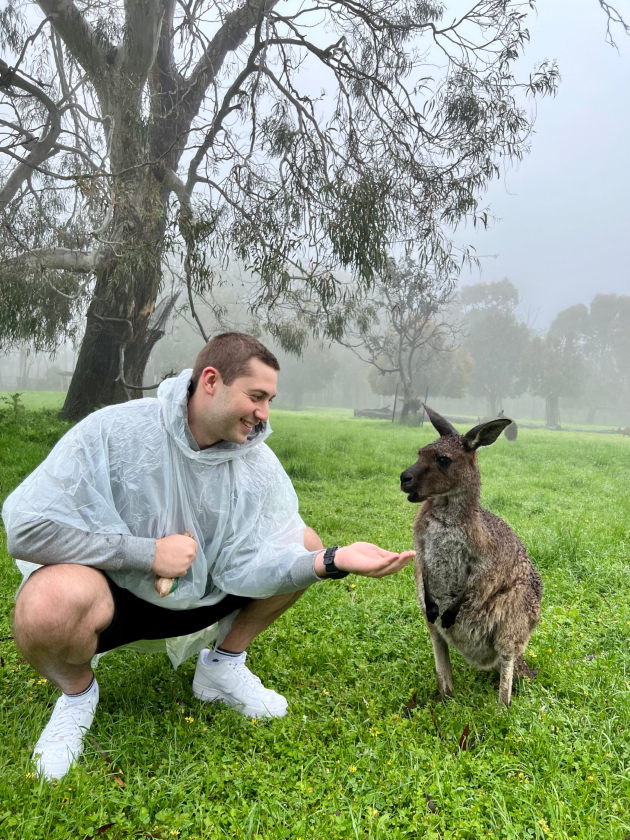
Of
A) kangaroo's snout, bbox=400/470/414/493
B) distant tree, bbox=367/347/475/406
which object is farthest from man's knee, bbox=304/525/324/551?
distant tree, bbox=367/347/475/406

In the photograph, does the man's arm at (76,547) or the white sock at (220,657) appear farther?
the white sock at (220,657)

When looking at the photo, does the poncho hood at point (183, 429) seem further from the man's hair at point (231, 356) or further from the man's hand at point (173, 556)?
the man's hand at point (173, 556)

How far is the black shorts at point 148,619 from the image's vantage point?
207cm

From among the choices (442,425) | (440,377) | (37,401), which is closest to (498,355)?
(440,377)

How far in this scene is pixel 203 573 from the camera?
220 cm

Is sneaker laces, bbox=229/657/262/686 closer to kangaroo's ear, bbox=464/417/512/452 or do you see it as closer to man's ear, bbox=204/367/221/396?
man's ear, bbox=204/367/221/396

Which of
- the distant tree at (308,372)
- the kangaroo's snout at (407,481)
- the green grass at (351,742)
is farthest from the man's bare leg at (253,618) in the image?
the distant tree at (308,372)

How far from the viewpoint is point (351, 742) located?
2.18 meters

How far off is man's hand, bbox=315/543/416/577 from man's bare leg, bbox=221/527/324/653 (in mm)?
365

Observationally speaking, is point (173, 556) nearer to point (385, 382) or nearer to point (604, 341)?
point (385, 382)

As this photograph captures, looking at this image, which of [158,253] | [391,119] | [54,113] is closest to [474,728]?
[158,253]

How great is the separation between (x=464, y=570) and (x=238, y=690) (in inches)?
41.2

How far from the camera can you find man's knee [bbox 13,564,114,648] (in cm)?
183

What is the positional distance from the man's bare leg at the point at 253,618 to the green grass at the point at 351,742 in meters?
0.28
